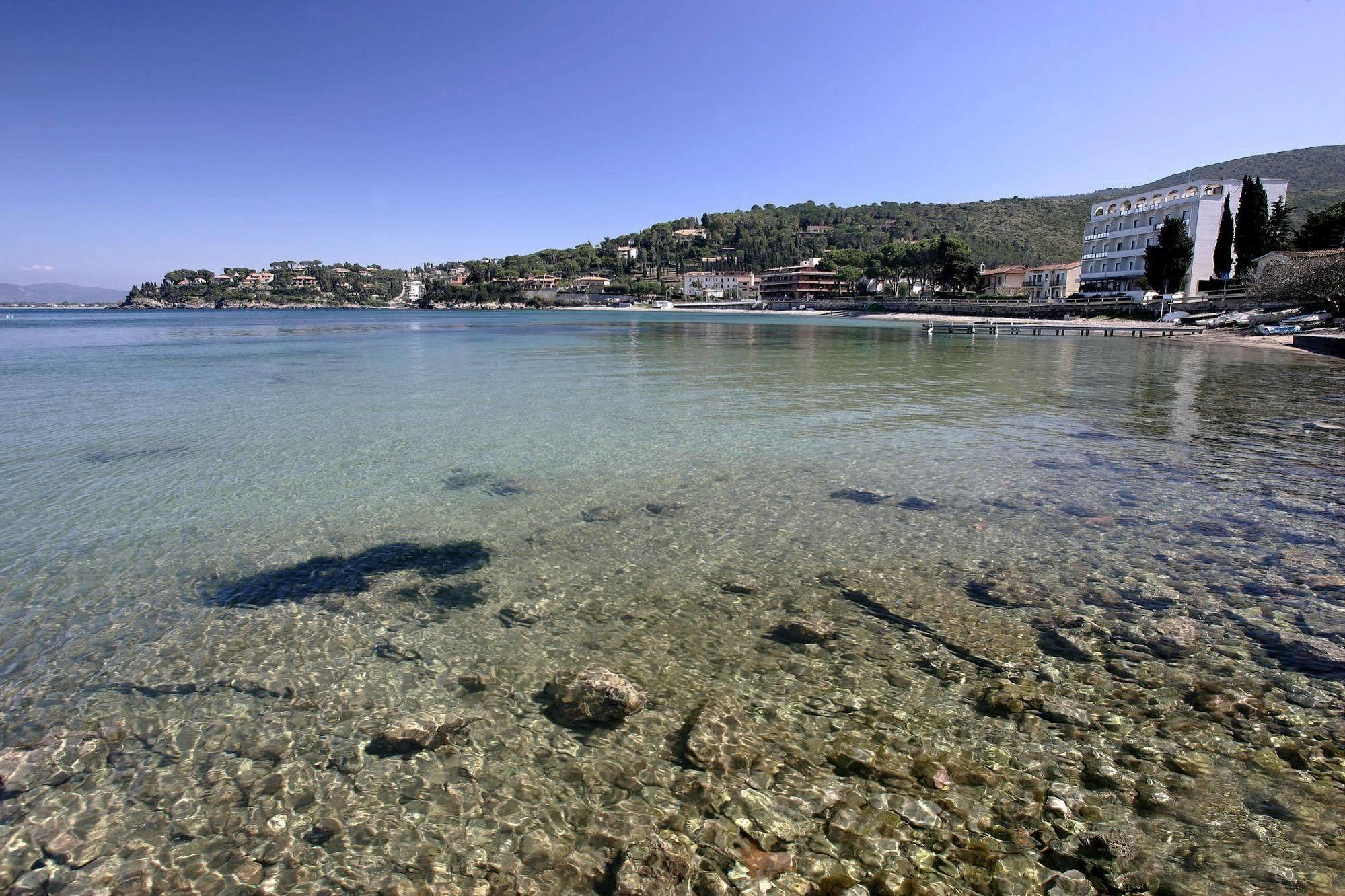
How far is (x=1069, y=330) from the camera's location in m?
62.7

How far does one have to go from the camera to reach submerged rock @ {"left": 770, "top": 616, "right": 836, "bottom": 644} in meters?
6.12

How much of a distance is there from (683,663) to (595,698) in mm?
917

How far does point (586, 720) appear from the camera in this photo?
16.4 feet

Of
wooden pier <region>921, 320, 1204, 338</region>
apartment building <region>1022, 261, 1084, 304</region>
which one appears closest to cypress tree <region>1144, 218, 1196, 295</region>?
wooden pier <region>921, 320, 1204, 338</region>

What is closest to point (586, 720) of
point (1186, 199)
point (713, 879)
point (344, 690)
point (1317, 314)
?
point (713, 879)

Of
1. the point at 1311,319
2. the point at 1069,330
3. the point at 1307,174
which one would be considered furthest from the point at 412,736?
the point at 1307,174

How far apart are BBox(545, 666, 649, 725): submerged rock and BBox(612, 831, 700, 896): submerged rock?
1190mm

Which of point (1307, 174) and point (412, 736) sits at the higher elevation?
point (1307, 174)

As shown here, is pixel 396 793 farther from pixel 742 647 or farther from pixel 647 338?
pixel 647 338

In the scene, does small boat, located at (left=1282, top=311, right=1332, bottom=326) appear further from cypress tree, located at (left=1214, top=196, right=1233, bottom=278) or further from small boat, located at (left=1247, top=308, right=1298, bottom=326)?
cypress tree, located at (left=1214, top=196, right=1233, bottom=278)

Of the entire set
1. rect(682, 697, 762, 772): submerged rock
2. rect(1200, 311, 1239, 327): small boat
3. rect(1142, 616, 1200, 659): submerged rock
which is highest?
rect(1200, 311, 1239, 327): small boat

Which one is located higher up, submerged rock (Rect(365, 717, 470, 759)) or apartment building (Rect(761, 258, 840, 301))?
apartment building (Rect(761, 258, 840, 301))

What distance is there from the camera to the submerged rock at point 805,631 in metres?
6.12

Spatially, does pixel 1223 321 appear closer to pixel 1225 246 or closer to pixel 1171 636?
pixel 1225 246
